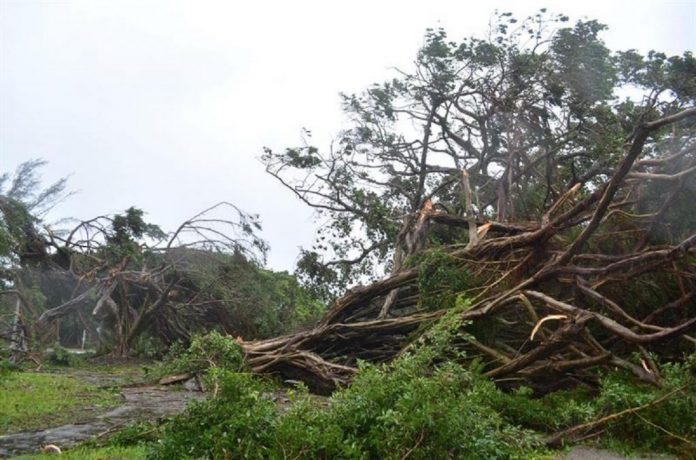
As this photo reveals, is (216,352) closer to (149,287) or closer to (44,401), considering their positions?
(44,401)

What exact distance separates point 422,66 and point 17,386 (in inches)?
363

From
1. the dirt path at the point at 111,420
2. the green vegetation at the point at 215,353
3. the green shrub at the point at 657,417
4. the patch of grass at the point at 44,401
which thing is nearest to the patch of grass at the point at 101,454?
the dirt path at the point at 111,420

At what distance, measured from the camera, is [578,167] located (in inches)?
481

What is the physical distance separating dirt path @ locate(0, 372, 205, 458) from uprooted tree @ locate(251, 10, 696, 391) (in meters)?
1.37

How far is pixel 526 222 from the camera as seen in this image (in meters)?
10.0

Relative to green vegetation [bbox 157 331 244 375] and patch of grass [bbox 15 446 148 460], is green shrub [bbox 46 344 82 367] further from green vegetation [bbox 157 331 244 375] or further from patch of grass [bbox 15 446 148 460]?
patch of grass [bbox 15 446 148 460]

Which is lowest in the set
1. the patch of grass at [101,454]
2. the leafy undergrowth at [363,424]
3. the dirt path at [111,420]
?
the dirt path at [111,420]

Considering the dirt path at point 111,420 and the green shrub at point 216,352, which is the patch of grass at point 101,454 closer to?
the dirt path at point 111,420

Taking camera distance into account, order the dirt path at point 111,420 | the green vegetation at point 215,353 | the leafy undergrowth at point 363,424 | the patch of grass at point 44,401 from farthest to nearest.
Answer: the green vegetation at point 215,353 → the patch of grass at point 44,401 → the dirt path at point 111,420 → the leafy undergrowth at point 363,424

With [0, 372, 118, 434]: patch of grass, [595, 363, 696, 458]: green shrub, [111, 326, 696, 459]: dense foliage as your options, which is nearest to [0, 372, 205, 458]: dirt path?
[0, 372, 118, 434]: patch of grass

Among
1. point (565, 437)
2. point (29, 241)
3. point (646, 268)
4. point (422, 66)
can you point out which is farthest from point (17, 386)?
point (422, 66)

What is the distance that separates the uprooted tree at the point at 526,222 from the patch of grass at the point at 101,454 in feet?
11.1

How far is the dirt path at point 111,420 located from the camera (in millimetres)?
5494

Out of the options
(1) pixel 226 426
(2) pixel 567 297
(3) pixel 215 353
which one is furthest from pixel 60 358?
(1) pixel 226 426
